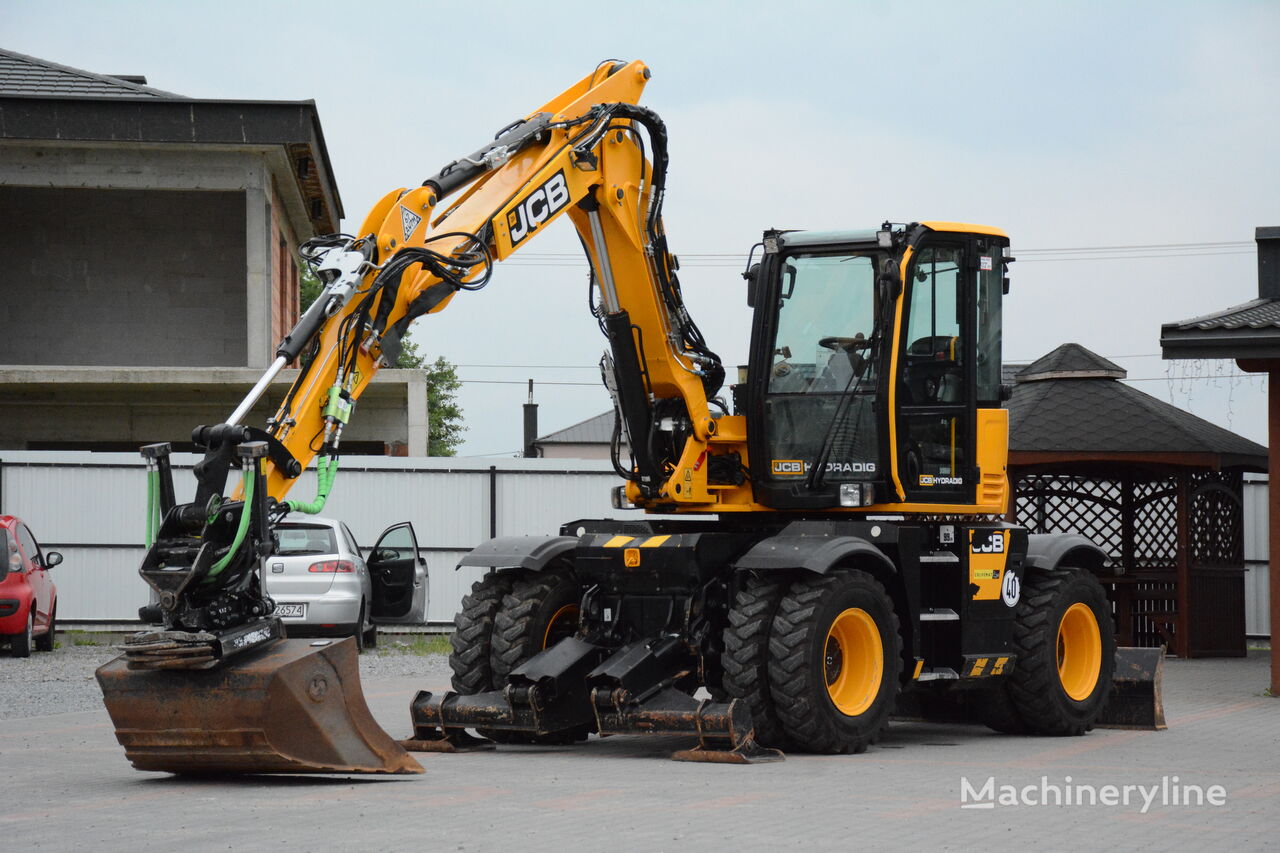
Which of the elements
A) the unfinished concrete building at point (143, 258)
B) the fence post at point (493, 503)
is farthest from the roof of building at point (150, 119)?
the fence post at point (493, 503)

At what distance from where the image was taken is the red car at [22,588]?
18625mm

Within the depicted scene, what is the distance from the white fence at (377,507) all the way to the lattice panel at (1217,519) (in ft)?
5.08

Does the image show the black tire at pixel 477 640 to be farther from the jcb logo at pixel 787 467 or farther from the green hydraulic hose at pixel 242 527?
the green hydraulic hose at pixel 242 527

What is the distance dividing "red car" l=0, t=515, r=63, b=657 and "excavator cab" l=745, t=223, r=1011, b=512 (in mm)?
10074

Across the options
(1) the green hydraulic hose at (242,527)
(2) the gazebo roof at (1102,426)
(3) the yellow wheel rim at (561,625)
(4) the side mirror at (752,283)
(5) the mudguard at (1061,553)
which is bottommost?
(3) the yellow wheel rim at (561,625)

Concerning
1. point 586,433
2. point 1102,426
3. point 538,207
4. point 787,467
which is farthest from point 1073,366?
point 586,433

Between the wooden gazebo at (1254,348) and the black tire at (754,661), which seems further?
the wooden gazebo at (1254,348)

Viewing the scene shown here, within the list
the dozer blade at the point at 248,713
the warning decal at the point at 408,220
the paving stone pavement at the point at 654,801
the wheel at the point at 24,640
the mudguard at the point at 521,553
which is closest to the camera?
the paving stone pavement at the point at 654,801

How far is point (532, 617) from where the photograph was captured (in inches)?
459

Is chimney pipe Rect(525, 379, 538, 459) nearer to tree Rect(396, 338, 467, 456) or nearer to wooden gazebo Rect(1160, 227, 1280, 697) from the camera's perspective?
tree Rect(396, 338, 467, 456)

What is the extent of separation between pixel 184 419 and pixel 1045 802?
2111cm

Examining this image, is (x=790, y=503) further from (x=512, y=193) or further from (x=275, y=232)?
(x=275, y=232)

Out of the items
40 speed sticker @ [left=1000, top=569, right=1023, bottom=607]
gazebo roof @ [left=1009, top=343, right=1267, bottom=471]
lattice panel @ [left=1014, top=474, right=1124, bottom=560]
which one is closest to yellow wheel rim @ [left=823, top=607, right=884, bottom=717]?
40 speed sticker @ [left=1000, top=569, right=1023, bottom=607]

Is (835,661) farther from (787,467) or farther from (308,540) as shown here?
(308,540)
